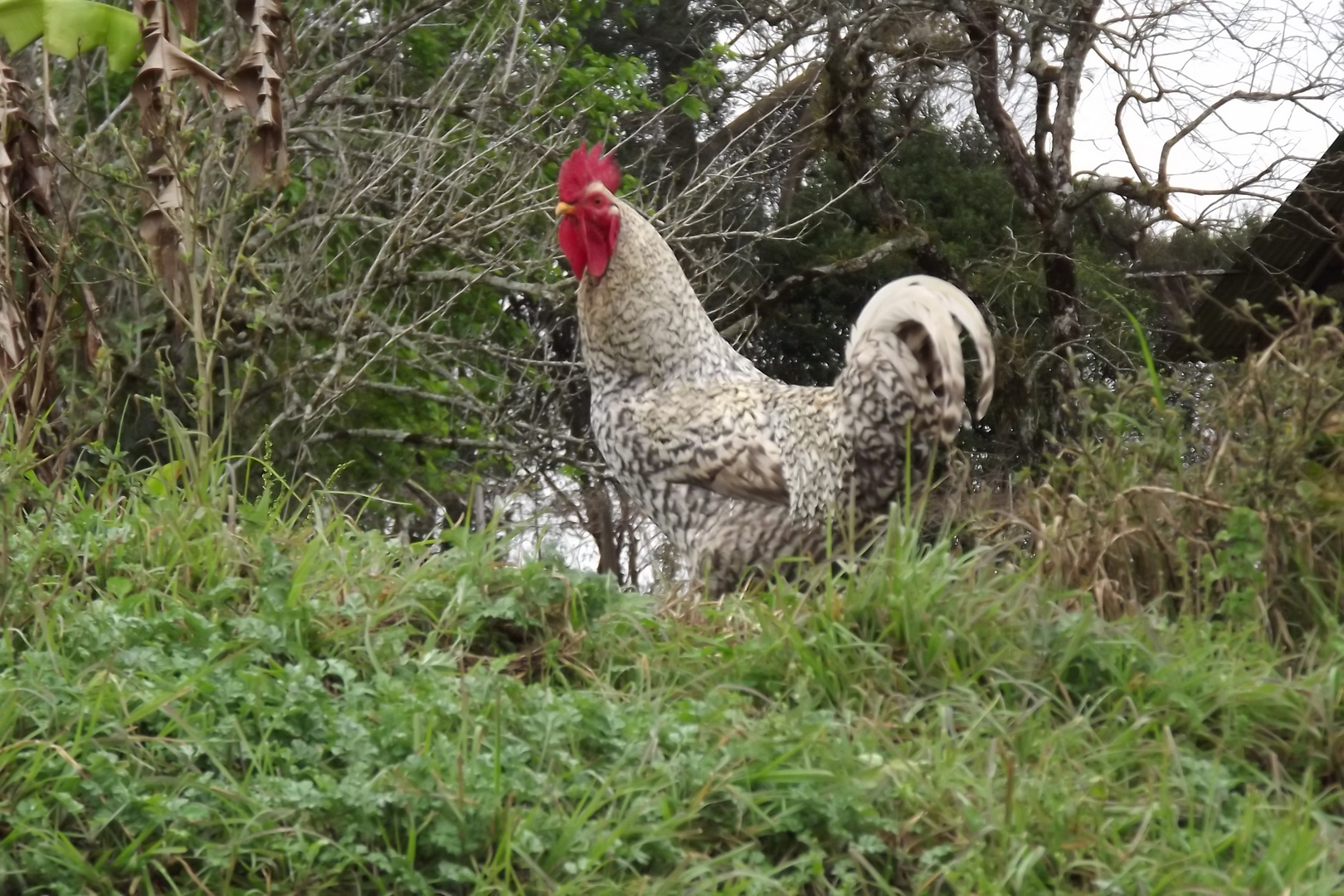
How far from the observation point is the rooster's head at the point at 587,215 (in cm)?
578

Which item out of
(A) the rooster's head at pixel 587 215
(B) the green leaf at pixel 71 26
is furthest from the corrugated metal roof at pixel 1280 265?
(B) the green leaf at pixel 71 26

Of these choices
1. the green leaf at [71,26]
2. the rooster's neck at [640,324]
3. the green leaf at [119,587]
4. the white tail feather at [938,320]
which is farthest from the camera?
the rooster's neck at [640,324]

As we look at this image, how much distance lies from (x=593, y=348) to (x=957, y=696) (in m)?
2.72

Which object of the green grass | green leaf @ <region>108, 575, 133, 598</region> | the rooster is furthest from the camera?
the rooster

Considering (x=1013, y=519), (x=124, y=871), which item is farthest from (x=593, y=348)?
(x=124, y=871)

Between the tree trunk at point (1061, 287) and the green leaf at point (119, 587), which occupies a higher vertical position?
the tree trunk at point (1061, 287)

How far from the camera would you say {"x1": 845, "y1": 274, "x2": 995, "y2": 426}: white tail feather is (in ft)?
17.3

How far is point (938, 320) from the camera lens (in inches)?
210

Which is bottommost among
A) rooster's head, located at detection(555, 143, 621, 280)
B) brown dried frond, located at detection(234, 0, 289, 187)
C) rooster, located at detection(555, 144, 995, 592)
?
rooster, located at detection(555, 144, 995, 592)

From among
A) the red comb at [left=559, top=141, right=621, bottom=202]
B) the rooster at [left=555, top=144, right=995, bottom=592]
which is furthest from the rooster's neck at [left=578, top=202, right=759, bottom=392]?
the red comb at [left=559, top=141, right=621, bottom=202]

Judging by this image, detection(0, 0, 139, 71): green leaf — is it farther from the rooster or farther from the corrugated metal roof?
the corrugated metal roof

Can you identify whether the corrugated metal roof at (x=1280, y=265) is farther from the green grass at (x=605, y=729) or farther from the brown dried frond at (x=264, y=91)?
the brown dried frond at (x=264, y=91)

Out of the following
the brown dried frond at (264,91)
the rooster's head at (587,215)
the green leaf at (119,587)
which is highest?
the brown dried frond at (264,91)

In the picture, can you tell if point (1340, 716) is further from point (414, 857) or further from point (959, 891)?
point (414, 857)
